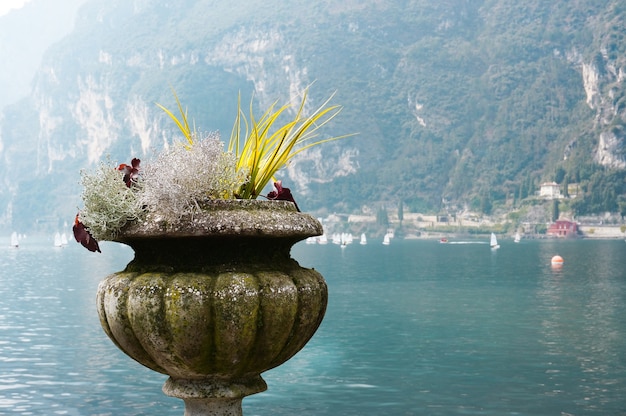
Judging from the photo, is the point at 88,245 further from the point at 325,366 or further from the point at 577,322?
the point at 577,322

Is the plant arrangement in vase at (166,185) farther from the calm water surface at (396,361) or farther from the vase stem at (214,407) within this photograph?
the calm water surface at (396,361)

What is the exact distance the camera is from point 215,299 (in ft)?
17.7

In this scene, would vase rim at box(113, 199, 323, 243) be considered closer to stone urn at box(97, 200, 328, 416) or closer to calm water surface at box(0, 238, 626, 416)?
stone urn at box(97, 200, 328, 416)

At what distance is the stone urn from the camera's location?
5410 mm

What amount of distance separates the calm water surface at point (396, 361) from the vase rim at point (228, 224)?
14.9 meters

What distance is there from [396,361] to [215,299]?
80.6 feet

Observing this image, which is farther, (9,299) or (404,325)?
(9,299)

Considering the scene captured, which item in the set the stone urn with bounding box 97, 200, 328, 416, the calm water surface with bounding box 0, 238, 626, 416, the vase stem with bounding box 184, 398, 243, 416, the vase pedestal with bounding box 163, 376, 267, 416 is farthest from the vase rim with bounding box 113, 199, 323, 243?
the calm water surface with bounding box 0, 238, 626, 416

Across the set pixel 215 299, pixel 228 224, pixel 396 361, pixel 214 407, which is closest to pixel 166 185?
pixel 228 224

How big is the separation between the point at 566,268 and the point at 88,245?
3782 inches

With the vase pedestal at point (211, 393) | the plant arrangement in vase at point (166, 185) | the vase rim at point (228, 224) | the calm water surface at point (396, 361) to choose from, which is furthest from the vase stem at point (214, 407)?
the calm water surface at point (396, 361)

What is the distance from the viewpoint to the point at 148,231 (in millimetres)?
5566

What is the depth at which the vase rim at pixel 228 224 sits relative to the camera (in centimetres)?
550

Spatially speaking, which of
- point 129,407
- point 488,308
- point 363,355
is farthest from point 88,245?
point 488,308
